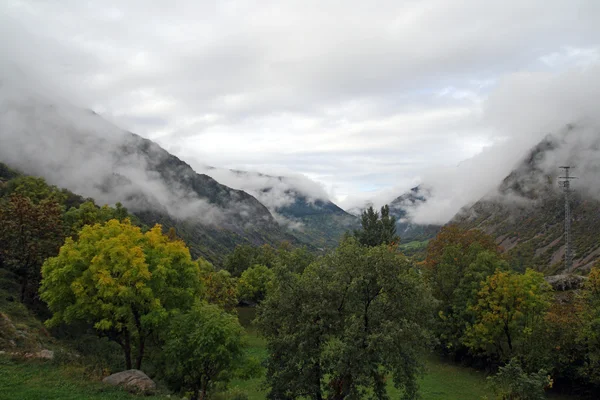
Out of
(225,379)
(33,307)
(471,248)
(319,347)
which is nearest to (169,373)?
(225,379)

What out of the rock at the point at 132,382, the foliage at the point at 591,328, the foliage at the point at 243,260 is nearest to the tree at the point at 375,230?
the foliage at the point at 243,260

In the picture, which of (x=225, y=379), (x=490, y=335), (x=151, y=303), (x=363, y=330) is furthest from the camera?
(x=490, y=335)

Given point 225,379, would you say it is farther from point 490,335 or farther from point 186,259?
point 490,335

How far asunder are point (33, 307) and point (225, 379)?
82.7 ft

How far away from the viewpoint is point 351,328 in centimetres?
2094

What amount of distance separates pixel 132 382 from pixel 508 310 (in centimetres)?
3756

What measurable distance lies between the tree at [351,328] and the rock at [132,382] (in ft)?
25.7

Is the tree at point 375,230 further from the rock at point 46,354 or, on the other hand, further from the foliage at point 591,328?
Answer: the rock at point 46,354

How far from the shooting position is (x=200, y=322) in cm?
2552

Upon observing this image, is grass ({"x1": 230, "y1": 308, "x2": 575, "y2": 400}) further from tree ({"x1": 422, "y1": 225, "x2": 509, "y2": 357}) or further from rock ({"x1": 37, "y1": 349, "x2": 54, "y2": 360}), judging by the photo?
rock ({"x1": 37, "y1": 349, "x2": 54, "y2": 360})

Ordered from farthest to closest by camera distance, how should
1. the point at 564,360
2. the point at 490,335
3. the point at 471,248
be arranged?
the point at 471,248 → the point at 490,335 → the point at 564,360

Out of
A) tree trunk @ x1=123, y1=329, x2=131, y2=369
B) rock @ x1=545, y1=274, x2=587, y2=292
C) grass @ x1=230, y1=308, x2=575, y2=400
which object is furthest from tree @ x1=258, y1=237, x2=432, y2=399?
rock @ x1=545, y1=274, x2=587, y2=292

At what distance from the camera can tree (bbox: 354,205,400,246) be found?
66875 millimetres

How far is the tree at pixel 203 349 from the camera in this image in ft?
79.5
